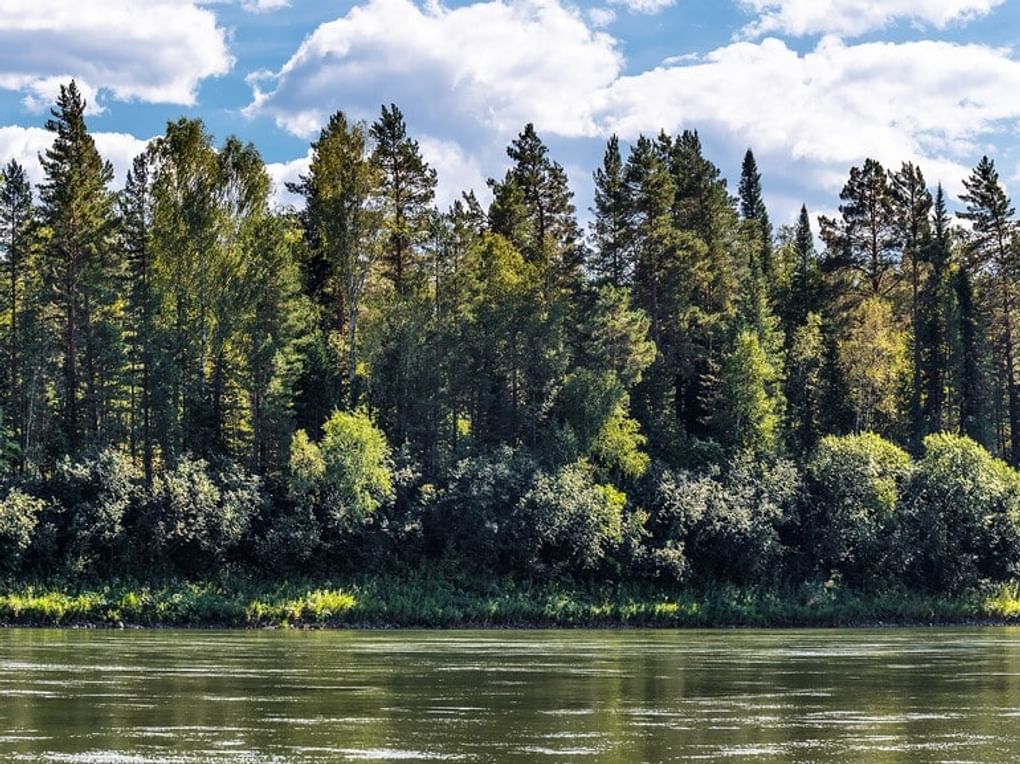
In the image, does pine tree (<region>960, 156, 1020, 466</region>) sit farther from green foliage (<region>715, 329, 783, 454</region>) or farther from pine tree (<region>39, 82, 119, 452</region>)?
pine tree (<region>39, 82, 119, 452</region>)

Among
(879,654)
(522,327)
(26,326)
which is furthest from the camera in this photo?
(522,327)

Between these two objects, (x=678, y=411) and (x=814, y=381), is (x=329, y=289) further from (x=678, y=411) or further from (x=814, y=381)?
(x=814, y=381)

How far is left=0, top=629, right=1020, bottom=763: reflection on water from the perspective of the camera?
21.8 meters

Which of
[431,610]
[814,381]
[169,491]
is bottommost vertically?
[431,610]

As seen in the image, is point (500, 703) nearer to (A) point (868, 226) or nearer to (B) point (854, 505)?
(B) point (854, 505)

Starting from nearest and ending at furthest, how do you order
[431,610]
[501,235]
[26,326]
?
A: 1. [431,610]
2. [26,326]
3. [501,235]

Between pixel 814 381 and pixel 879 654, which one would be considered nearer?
pixel 879 654

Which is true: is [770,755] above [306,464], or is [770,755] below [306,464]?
below

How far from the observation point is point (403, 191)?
93.4m

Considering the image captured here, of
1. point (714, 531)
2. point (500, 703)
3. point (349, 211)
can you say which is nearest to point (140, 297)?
point (349, 211)

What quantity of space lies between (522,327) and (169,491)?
26071 mm

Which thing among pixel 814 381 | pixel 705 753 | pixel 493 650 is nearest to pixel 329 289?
pixel 814 381

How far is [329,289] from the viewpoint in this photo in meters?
96.3

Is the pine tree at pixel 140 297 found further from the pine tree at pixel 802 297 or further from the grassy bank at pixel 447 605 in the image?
the pine tree at pixel 802 297
